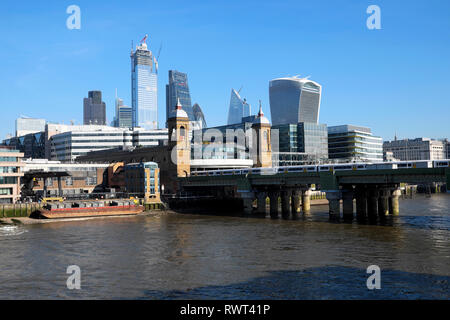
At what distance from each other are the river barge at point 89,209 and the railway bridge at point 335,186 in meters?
23.4

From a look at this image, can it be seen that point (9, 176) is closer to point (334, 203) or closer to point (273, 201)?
point (273, 201)

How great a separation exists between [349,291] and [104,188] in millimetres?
114822

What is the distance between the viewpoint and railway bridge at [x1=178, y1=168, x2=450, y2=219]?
78.4m

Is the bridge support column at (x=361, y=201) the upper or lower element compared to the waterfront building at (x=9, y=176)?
lower

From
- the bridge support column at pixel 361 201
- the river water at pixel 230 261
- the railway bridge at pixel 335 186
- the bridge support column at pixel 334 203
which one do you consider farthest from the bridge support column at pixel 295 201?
the river water at pixel 230 261

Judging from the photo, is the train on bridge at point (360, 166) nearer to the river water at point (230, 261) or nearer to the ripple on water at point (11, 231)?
the river water at point (230, 261)

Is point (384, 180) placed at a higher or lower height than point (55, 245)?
higher

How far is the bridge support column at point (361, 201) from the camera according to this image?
304ft

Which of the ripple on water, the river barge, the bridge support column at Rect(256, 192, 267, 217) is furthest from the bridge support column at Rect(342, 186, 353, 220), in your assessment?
the ripple on water

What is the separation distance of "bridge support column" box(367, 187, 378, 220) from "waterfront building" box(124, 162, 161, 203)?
52.1 m
